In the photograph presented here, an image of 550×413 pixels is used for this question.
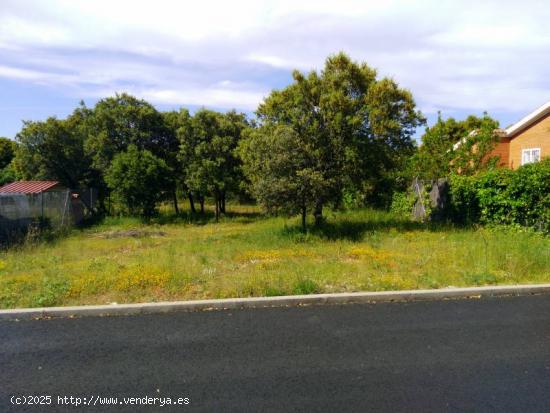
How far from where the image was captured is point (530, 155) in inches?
797

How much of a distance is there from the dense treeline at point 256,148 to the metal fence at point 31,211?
4.62 meters

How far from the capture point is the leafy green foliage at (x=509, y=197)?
11.5 meters

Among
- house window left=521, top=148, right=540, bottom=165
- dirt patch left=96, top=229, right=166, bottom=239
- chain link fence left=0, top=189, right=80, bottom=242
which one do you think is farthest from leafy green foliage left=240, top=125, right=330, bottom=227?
house window left=521, top=148, right=540, bottom=165

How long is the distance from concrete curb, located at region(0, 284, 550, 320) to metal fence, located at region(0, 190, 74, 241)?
28.1ft

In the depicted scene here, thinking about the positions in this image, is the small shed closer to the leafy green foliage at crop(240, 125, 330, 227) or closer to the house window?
the leafy green foliage at crop(240, 125, 330, 227)

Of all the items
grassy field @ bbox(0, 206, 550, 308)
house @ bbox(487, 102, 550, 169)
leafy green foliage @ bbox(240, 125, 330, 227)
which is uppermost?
house @ bbox(487, 102, 550, 169)

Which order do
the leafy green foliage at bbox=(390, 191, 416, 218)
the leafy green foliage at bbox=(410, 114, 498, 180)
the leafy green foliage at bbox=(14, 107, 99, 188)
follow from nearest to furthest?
1. the leafy green foliage at bbox=(410, 114, 498, 180)
2. the leafy green foliage at bbox=(390, 191, 416, 218)
3. the leafy green foliage at bbox=(14, 107, 99, 188)

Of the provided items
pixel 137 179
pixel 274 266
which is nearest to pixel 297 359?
pixel 274 266

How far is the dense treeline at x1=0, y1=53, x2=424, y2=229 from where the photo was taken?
13.1 metres

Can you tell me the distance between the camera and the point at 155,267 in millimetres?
7910

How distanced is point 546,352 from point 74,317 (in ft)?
19.4

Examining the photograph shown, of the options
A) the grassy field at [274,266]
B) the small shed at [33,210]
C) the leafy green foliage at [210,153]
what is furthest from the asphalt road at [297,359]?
the leafy green foliage at [210,153]

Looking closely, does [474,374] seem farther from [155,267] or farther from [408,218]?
[408,218]

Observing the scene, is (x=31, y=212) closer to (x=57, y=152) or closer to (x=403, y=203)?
(x=57, y=152)
